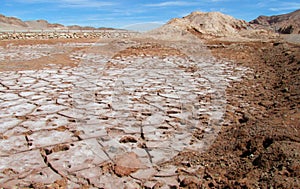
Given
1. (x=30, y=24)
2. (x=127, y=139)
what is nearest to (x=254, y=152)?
(x=127, y=139)

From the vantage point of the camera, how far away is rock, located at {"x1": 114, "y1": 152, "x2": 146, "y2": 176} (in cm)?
226

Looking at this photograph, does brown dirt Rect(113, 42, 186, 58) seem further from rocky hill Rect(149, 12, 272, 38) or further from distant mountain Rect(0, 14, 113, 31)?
distant mountain Rect(0, 14, 113, 31)

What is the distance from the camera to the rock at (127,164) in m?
2.26

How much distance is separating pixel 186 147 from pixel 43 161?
4.17 feet

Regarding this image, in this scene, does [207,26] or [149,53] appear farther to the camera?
[207,26]

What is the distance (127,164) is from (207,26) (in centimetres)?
2100

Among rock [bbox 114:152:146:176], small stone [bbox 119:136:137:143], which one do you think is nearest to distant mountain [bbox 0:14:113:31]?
small stone [bbox 119:136:137:143]

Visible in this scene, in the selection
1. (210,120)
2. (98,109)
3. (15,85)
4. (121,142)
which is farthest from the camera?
(15,85)

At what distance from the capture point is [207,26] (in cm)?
2202

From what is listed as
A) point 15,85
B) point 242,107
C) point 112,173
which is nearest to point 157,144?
point 112,173

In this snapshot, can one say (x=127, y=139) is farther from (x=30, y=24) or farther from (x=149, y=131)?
(x=30, y=24)

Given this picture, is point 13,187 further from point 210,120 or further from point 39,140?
point 210,120

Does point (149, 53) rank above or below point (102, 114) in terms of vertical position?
above

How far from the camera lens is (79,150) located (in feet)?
8.46
